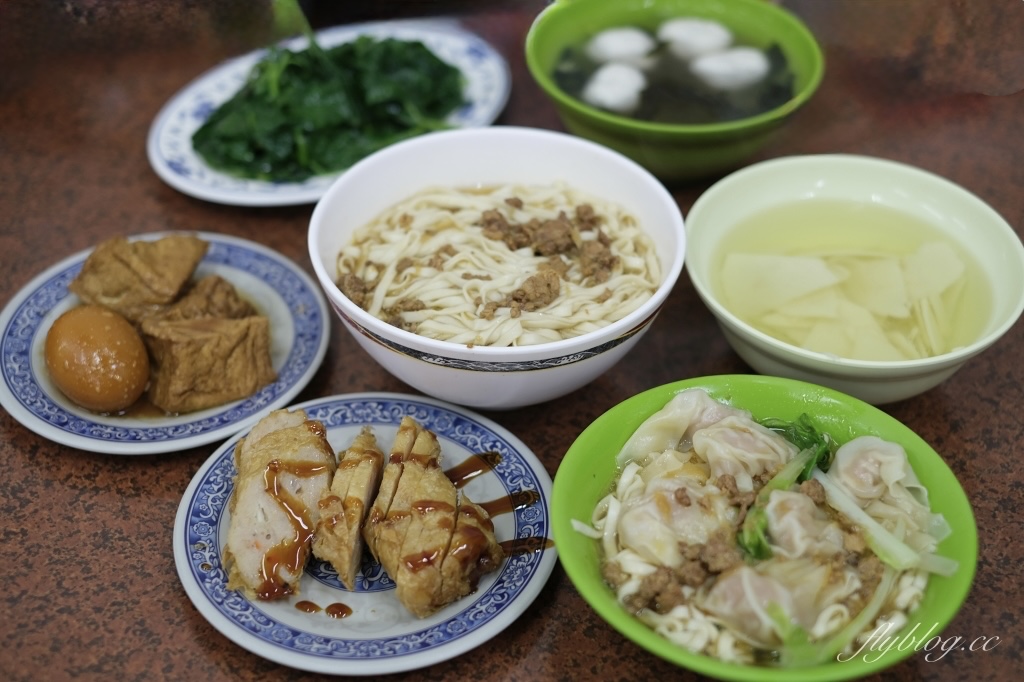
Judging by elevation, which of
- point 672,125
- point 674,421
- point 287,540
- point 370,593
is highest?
point 672,125

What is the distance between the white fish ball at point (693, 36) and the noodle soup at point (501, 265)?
87 centimetres

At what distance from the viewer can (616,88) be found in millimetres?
2752

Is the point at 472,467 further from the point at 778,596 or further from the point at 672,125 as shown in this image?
the point at 672,125

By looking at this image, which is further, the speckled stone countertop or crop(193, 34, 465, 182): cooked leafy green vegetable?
crop(193, 34, 465, 182): cooked leafy green vegetable

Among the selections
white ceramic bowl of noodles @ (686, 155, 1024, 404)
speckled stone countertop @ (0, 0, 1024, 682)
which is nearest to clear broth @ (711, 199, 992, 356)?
white ceramic bowl of noodles @ (686, 155, 1024, 404)

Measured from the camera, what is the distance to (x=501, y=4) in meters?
3.73

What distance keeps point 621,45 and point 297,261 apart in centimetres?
136

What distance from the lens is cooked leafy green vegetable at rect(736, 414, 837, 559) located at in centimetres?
156

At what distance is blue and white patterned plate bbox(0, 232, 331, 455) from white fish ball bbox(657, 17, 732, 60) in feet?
5.05

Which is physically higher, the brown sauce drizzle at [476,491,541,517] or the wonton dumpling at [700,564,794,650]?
the wonton dumpling at [700,564,794,650]

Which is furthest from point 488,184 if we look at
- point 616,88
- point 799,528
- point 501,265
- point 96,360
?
point 799,528

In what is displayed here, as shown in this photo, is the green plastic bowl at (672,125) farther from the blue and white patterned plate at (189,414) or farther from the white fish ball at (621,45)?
the blue and white patterned plate at (189,414)

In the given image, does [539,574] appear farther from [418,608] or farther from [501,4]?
[501,4]

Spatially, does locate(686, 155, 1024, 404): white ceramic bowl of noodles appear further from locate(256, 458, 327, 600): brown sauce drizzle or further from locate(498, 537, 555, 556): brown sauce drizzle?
locate(256, 458, 327, 600): brown sauce drizzle
